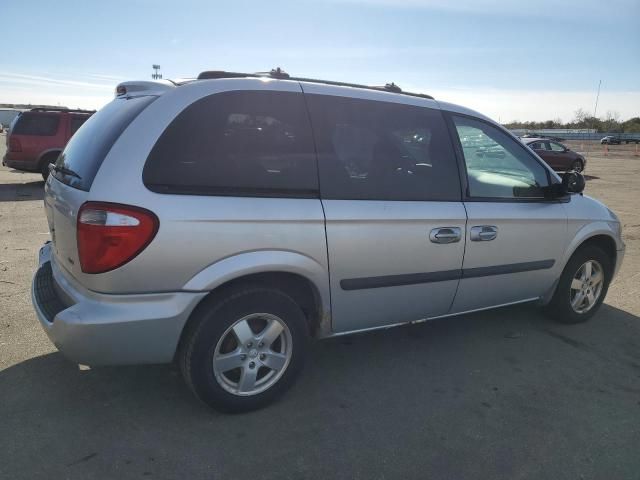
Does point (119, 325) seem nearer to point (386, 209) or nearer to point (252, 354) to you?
point (252, 354)

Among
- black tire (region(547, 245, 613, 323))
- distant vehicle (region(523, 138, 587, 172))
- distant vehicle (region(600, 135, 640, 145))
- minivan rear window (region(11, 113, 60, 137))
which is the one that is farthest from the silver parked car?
distant vehicle (region(600, 135, 640, 145))

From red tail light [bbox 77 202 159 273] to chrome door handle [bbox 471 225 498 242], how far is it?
2090 millimetres

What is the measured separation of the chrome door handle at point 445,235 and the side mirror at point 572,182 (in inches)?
Result: 45.9

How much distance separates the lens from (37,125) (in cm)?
1190

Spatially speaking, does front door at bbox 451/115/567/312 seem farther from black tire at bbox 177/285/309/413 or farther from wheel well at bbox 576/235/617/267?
black tire at bbox 177/285/309/413

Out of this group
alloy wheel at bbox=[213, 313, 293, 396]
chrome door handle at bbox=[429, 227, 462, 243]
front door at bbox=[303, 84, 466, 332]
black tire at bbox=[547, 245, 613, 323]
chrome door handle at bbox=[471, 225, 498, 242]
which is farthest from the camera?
black tire at bbox=[547, 245, 613, 323]

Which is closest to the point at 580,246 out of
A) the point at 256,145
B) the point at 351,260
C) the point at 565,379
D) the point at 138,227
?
the point at 565,379

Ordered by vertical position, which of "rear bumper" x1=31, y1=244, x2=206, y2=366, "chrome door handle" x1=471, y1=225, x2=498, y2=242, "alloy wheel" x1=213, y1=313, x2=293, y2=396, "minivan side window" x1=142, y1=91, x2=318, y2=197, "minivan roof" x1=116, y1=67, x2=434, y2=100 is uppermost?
"minivan roof" x1=116, y1=67, x2=434, y2=100

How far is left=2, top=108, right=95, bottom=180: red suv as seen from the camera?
38.5 ft

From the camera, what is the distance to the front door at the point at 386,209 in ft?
9.62

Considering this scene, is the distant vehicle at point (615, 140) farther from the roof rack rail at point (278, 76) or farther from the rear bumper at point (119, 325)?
the rear bumper at point (119, 325)

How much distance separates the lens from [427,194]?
10.7ft

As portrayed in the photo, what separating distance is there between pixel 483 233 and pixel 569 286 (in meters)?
1.29

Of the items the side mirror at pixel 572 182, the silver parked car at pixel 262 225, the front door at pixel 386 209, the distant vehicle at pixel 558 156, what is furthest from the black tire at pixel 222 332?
the distant vehicle at pixel 558 156
